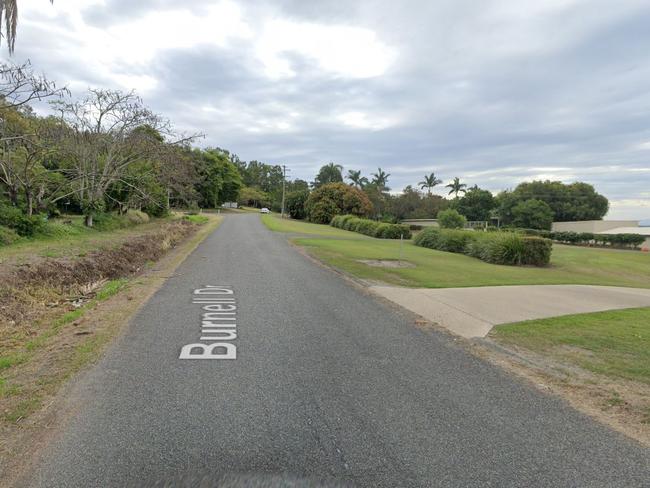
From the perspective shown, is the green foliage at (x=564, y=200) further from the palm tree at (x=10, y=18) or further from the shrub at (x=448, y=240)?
the palm tree at (x=10, y=18)

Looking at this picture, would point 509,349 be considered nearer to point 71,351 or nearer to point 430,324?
point 430,324

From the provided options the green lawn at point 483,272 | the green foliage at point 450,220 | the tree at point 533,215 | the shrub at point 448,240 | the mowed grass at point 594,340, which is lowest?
the green lawn at point 483,272

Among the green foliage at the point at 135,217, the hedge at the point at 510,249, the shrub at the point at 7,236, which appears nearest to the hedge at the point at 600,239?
the hedge at the point at 510,249

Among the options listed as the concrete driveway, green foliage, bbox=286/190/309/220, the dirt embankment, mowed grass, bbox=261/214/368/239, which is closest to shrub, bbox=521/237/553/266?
the concrete driveway

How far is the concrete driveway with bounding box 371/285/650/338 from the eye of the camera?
25.1ft

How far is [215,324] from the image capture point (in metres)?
6.70

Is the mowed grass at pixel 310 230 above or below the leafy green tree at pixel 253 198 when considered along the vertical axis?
below

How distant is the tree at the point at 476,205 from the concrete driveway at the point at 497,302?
2735 inches

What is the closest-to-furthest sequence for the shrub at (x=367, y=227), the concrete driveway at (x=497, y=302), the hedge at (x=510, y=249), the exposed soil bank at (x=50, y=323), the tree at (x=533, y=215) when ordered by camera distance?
the exposed soil bank at (x=50, y=323) → the concrete driveway at (x=497, y=302) → the hedge at (x=510, y=249) → the shrub at (x=367, y=227) → the tree at (x=533, y=215)

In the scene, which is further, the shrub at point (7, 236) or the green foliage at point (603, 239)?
the green foliage at point (603, 239)

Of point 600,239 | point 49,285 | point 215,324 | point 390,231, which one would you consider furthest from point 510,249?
point 600,239

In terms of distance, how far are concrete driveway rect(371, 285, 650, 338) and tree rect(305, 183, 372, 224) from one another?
147ft

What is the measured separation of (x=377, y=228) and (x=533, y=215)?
39.3m

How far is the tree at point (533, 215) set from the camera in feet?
215
